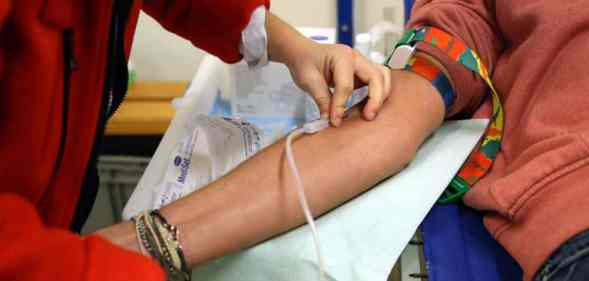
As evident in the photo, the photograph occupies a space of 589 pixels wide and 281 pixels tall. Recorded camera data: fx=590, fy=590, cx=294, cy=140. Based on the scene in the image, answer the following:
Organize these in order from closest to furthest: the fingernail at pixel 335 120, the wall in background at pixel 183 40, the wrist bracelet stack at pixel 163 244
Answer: the wrist bracelet stack at pixel 163 244, the fingernail at pixel 335 120, the wall in background at pixel 183 40

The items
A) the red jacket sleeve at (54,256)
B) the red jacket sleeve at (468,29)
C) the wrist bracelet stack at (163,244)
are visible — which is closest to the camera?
the red jacket sleeve at (54,256)

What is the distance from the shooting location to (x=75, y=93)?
0.65 metres

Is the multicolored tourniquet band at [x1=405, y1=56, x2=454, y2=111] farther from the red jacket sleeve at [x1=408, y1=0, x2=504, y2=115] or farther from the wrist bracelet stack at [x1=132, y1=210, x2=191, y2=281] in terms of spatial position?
the wrist bracelet stack at [x1=132, y1=210, x2=191, y2=281]

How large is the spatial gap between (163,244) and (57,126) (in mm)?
180

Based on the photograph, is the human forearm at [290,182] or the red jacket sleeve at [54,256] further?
the human forearm at [290,182]

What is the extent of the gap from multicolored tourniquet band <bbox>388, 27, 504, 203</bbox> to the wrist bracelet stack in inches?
14.6

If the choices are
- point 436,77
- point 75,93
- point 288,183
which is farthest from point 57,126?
point 436,77

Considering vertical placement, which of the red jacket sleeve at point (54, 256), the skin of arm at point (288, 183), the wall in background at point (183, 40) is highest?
the red jacket sleeve at point (54, 256)

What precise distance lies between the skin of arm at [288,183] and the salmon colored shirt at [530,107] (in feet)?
0.42

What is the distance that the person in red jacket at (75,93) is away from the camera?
51 cm

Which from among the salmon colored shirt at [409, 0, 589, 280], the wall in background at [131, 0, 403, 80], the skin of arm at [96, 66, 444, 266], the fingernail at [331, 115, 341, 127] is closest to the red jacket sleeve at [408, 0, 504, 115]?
the salmon colored shirt at [409, 0, 589, 280]

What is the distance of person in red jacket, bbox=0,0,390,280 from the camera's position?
51 cm

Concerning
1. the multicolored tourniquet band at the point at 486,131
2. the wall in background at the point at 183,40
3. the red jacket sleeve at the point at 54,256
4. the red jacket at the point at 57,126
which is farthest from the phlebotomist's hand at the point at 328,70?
the wall in background at the point at 183,40

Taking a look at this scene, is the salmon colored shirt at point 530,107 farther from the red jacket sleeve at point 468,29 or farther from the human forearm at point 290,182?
the human forearm at point 290,182
